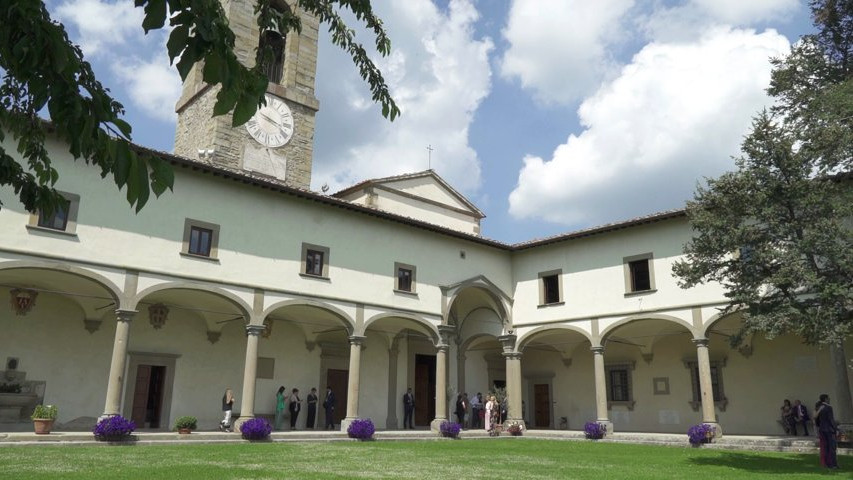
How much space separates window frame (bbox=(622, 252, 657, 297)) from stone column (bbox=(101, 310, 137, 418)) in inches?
613

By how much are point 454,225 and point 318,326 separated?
9.36 meters

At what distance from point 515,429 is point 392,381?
4.96 metres

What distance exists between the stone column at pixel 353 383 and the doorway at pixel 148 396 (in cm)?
559

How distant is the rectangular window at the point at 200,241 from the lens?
1798cm

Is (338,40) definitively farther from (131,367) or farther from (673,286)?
(673,286)

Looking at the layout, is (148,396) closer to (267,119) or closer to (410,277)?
(410,277)

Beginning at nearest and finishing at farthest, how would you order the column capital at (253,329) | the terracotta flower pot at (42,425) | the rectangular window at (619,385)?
the terracotta flower pot at (42,425), the column capital at (253,329), the rectangular window at (619,385)

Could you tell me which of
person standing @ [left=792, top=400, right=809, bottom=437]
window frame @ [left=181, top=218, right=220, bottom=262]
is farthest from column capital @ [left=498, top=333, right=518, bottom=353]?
window frame @ [left=181, top=218, right=220, bottom=262]

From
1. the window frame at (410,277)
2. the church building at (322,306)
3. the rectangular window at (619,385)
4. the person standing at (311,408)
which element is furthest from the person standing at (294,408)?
the rectangular window at (619,385)

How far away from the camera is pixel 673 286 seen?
836 inches

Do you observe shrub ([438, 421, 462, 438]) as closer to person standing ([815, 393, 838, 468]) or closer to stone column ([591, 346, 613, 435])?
stone column ([591, 346, 613, 435])

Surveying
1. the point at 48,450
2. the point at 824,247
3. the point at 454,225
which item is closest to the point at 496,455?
the point at 824,247

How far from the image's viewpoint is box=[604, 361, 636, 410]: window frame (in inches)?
1010

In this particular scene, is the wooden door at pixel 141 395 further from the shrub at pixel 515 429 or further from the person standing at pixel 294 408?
the shrub at pixel 515 429
